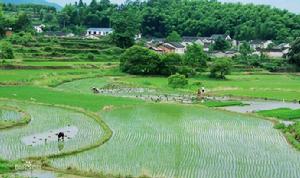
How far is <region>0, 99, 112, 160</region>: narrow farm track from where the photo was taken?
1523 centimetres

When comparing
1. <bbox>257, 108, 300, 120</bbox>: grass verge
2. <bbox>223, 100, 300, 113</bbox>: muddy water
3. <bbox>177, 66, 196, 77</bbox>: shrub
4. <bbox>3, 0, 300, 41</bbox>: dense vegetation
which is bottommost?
<bbox>223, 100, 300, 113</bbox>: muddy water

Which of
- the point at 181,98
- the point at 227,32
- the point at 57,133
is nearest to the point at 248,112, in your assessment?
the point at 181,98

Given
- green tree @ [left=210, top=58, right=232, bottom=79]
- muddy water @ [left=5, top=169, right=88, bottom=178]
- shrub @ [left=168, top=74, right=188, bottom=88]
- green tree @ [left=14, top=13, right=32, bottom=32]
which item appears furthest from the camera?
green tree @ [left=14, top=13, right=32, bottom=32]

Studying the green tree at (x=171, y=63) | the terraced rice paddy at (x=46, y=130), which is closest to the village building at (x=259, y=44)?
the green tree at (x=171, y=63)

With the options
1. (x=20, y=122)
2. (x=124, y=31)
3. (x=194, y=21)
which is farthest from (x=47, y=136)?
(x=194, y=21)

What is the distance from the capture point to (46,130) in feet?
61.2

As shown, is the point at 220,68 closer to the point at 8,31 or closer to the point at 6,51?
the point at 6,51

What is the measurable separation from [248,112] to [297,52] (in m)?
29.5

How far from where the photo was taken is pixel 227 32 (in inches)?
3174

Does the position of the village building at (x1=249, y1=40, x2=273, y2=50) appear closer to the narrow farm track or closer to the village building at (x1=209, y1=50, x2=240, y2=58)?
the village building at (x1=209, y1=50, x2=240, y2=58)

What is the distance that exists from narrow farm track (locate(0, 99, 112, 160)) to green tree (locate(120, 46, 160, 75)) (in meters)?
17.4

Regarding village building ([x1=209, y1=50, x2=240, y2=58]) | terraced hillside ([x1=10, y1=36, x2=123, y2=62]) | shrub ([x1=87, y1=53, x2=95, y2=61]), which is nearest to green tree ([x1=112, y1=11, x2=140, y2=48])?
terraced hillside ([x1=10, y1=36, x2=123, y2=62])

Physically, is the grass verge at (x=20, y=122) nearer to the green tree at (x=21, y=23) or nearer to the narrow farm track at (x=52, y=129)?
the narrow farm track at (x=52, y=129)

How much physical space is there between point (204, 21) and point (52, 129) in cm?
6726
